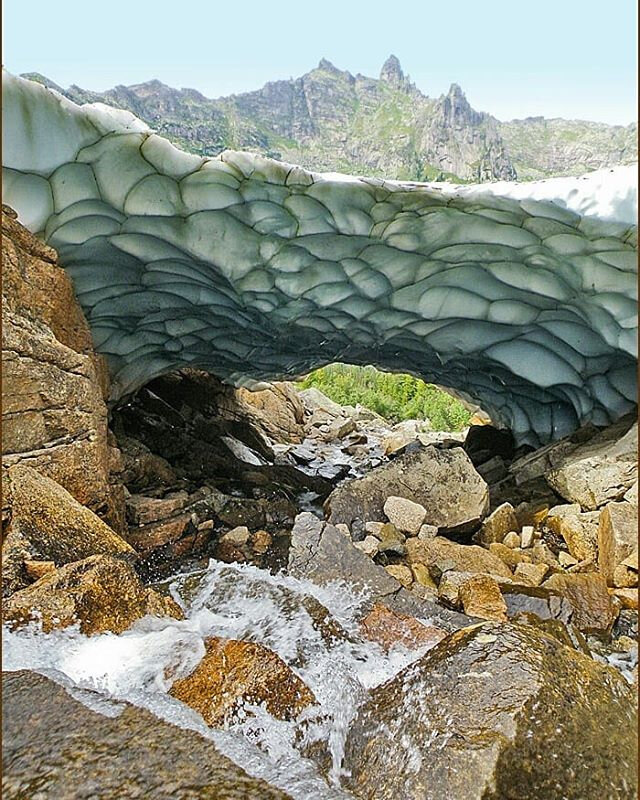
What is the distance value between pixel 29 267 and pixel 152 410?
16.9 ft

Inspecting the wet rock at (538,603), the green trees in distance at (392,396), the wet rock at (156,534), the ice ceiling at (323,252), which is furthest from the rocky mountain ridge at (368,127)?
the wet rock at (538,603)

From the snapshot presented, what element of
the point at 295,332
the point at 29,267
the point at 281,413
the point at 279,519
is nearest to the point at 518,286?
the point at 295,332

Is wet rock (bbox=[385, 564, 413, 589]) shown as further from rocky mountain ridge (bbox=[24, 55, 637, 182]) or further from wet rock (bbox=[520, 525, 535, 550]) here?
rocky mountain ridge (bbox=[24, 55, 637, 182])

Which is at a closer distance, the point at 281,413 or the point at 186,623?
the point at 186,623

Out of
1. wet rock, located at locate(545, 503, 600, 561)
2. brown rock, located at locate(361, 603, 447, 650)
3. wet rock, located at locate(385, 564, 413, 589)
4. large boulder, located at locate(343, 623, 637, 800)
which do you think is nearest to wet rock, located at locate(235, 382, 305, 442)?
wet rock, located at locate(545, 503, 600, 561)

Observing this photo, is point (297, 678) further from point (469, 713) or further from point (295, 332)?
point (295, 332)

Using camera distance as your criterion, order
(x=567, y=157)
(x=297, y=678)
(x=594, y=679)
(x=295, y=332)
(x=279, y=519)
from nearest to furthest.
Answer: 1. (x=594, y=679)
2. (x=297, y=678)
3. (x=279, y=519)
4. (x=295, y=332)
5. (x=567, y=157)

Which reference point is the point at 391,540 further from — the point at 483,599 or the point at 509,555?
the point at 483,599

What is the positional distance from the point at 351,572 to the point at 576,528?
7.59 feet

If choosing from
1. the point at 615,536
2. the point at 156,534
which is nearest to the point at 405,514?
the point at 615,536

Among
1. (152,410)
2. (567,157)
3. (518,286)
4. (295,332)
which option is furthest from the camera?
(567,157)

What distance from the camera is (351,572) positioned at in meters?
4.14

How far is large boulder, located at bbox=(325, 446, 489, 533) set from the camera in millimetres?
5629

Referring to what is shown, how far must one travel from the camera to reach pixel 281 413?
15.1 m
